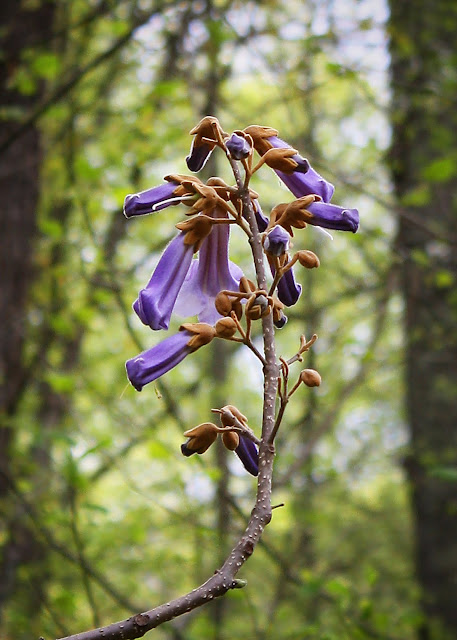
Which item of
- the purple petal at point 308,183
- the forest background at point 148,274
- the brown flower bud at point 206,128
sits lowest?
the purple petal at point 308,183

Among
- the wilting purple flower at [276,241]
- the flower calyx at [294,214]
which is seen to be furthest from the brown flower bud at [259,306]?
the flower calyx at [294,214]

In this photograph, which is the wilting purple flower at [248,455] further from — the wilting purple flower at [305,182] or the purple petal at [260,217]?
the wilting purple flower at [305,182]

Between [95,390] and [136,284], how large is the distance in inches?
34.1

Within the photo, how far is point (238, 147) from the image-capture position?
1.49 m

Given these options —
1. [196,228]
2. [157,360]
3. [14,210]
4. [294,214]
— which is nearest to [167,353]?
[157,360]

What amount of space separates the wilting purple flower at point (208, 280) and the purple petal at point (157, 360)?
0.61ft

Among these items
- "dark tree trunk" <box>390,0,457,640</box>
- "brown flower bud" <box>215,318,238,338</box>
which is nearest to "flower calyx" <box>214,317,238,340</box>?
"brown flower bud" <box>215,318,238,338</box>

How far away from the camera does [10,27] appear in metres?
5.94

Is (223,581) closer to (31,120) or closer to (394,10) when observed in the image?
(31,120)

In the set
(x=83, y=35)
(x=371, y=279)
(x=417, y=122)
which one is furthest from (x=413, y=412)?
(x=83, y=35)

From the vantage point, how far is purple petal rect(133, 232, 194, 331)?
163 cm

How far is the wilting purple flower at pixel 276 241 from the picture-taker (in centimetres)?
146

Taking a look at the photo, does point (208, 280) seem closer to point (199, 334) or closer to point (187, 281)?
point (187, 281)

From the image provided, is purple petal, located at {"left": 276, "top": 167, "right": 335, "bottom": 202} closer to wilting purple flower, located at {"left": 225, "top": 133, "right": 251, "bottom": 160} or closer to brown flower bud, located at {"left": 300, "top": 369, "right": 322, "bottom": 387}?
wilting purple flower, located at {"left": 225, "top": 133, "right": 251, "bottom": 160}
